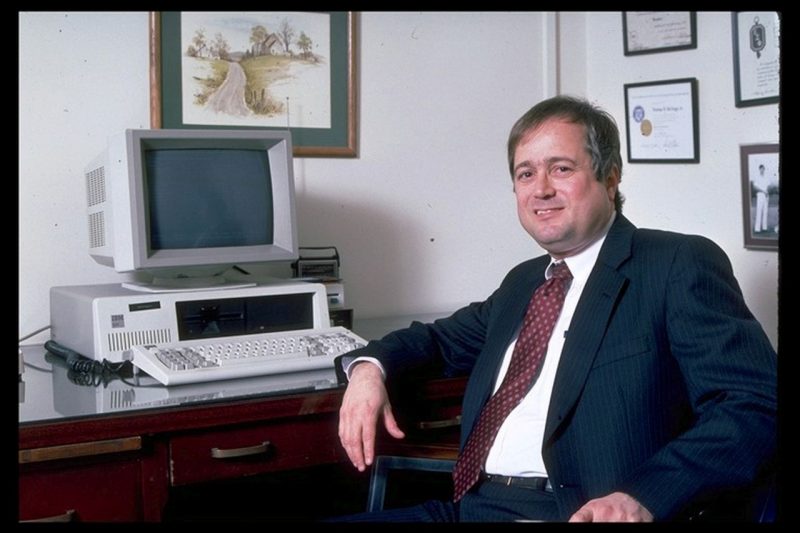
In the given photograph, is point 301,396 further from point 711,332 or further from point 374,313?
point 374,313

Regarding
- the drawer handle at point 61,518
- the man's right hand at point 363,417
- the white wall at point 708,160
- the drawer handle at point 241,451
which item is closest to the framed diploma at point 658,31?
the white wall at point 708,160

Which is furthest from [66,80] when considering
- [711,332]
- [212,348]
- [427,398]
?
[711,332]

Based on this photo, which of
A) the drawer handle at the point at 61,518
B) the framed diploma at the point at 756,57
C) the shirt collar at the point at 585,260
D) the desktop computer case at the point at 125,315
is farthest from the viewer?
the framed diploma at the point at 756,57

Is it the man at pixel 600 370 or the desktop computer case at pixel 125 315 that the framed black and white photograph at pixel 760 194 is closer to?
the man at pixel 600 370

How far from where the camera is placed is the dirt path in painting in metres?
2.27

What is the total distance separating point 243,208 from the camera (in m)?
1.93

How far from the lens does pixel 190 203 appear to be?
1.86m

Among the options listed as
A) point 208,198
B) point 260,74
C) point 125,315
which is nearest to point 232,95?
point 260,74

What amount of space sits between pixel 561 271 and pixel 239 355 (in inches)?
26.7

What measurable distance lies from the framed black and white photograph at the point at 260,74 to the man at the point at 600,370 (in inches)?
34.2

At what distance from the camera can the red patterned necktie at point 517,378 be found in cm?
153

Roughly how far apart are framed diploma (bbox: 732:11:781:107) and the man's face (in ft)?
2.61

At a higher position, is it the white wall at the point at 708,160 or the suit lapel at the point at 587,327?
the white wall at the point at 708,160

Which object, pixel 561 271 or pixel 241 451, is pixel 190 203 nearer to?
pixel 241 451
